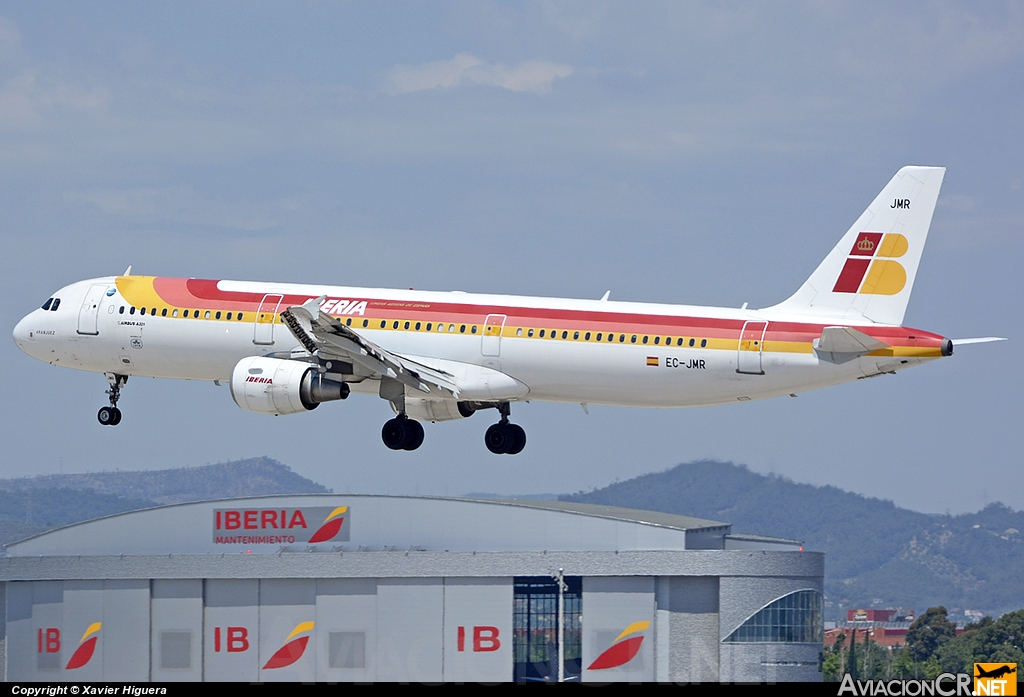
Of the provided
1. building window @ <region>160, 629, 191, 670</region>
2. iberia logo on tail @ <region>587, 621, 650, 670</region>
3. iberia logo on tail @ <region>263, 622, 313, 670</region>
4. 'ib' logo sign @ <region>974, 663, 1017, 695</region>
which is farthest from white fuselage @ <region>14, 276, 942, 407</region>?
iberia logo on tail @ <region>587, 621, 650, 670</region>

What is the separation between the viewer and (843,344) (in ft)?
157

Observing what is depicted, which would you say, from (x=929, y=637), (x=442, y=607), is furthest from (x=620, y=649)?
(x=929, y=637)

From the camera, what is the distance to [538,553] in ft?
225

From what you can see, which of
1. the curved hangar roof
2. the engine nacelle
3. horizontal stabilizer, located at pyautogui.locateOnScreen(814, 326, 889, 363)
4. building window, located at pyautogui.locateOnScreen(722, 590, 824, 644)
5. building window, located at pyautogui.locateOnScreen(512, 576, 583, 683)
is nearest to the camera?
horizontal stabilizer, located at pyautogui.locateOnScreen(814, 326, 889, 363)

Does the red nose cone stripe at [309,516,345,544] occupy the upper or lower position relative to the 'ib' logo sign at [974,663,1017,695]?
upper

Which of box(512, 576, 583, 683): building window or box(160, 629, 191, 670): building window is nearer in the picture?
box(512, 576, 583, 683): building window

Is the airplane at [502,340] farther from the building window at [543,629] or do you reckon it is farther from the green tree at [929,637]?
the green tree at [929,637]

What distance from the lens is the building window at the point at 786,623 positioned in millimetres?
67688

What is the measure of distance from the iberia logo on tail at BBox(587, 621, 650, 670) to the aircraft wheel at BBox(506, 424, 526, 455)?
42.9 feet

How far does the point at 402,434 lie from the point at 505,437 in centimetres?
372

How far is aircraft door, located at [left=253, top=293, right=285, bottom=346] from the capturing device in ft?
178

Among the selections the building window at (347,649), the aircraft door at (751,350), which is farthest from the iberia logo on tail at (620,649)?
the aircraft door at (751,350)

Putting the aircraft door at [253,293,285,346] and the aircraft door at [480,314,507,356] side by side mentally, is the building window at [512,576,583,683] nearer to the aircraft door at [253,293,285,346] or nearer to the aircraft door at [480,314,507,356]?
the aircraft door at [480,314,507,356]

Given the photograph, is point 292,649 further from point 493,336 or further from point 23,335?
point 493,336
